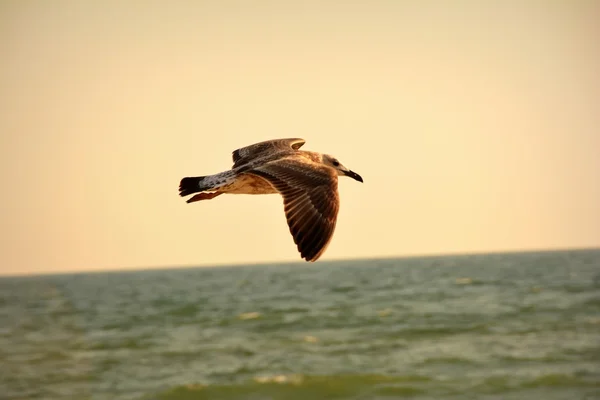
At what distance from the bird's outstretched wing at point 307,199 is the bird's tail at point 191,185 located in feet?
2.10

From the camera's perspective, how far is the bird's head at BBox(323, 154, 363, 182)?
28.0ft

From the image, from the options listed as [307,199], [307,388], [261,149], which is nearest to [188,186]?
[261,149]

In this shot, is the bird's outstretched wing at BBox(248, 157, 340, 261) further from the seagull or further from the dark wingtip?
the dark wingtip

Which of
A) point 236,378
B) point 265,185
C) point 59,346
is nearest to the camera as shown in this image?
point 265,185

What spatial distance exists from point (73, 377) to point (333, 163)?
61.4 feet

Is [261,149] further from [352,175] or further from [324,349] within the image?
[324,349]

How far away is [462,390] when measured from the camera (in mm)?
21203

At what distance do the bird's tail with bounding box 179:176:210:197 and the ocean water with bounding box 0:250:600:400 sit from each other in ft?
47.5

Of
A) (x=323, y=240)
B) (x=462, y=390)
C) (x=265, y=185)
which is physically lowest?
(x=462, y=390)

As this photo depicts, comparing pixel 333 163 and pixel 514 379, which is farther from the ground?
pixel 333 163

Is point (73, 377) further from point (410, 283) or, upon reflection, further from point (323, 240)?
point (410, 283)

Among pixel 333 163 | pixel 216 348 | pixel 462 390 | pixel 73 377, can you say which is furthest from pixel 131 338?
pixel 333 163

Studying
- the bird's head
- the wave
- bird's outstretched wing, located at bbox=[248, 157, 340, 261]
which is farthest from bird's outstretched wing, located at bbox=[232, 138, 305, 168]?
the wave

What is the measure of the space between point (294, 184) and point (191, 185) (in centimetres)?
143
